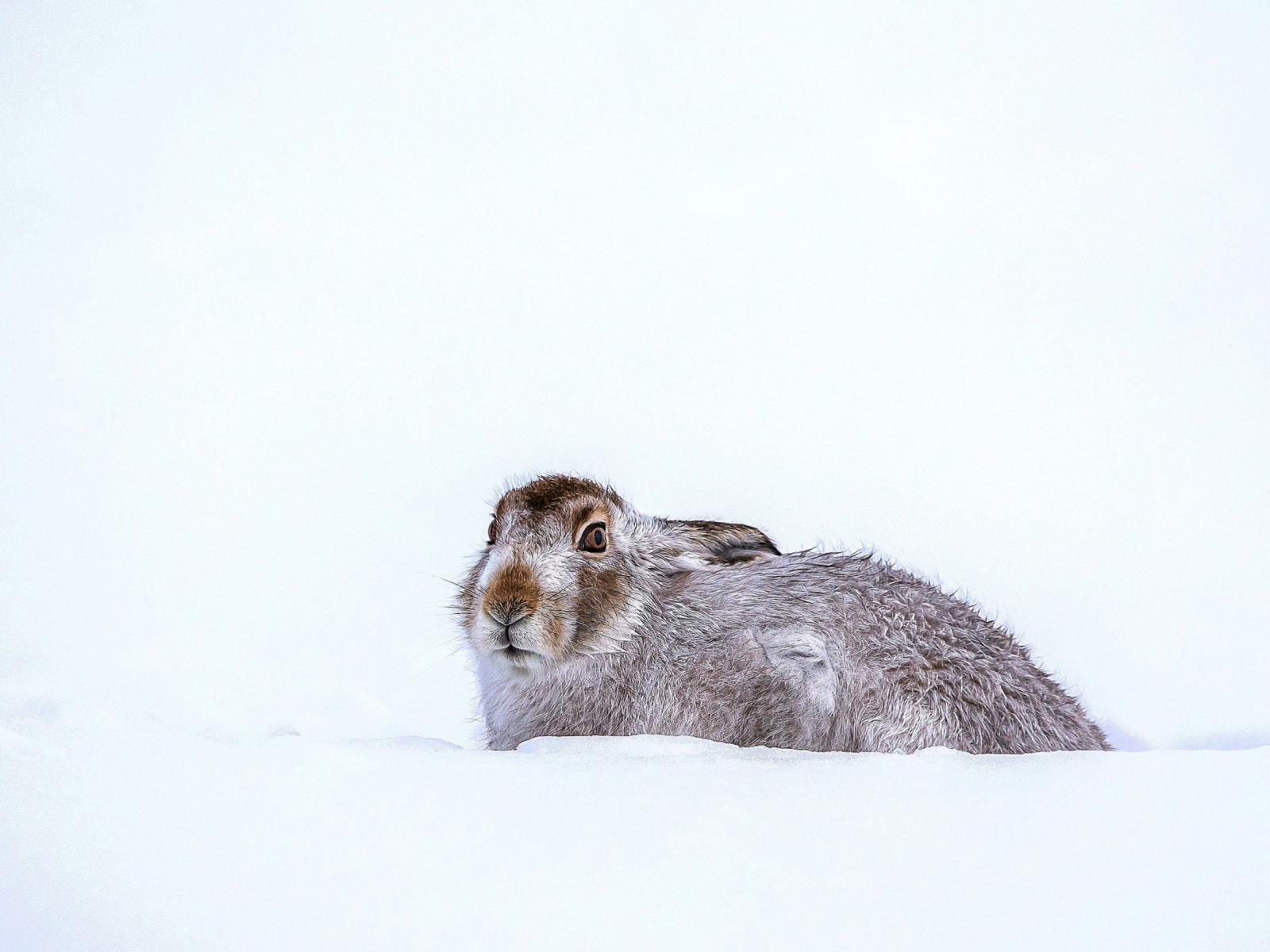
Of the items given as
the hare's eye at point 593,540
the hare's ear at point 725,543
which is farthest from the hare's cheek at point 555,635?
the hare's ear at point 725,543

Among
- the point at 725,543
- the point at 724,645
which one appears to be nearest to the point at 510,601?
the point at 724,645

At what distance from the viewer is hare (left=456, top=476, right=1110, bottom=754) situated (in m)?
3.75

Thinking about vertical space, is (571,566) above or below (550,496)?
below

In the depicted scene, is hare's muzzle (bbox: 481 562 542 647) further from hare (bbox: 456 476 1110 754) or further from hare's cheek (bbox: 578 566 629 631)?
hare's cheek (bbox: 578 566 629 631)

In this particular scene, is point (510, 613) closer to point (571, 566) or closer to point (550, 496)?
point (571, 566)

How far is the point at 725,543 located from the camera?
448 cm

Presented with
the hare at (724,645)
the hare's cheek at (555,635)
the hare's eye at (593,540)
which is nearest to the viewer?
the hare at (724,645)

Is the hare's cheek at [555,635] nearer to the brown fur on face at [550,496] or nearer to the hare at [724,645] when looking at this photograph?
the hare at [724,645]

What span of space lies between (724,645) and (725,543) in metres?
0.59

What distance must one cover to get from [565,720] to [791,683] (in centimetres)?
85

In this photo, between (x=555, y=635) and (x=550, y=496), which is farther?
(x=550, y=496)

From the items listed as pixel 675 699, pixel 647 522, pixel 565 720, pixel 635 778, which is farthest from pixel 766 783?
pixel 647 522

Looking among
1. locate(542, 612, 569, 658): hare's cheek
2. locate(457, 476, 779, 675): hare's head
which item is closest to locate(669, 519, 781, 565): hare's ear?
locate(457, 476, 779, 675): hare's head

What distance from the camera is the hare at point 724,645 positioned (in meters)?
3.75
